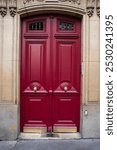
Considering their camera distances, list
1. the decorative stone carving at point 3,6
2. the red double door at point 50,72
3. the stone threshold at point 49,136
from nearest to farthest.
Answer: the decorative stone carving at point 3,6 → the stone threshold at point 49,136 → the red double door at point 50,72

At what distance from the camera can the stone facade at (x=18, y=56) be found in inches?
290

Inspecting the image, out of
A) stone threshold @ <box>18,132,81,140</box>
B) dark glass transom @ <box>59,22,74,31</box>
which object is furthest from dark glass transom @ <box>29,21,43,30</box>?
stone threshold @ <box>18,132,81,140</box>

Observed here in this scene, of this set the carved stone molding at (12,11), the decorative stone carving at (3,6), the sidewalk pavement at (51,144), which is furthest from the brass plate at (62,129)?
the decorative stone carving at (3,6)

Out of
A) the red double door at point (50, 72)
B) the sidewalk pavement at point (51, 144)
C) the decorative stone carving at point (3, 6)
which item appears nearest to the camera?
the sidewalk pavement at point (51, 144)

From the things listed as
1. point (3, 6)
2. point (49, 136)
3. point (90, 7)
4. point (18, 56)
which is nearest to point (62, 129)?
point (49, 136)

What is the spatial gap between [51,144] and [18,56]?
7.21 feet

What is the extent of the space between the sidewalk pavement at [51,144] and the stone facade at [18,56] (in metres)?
0.25

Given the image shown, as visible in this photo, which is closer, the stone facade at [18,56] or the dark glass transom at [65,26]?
the stone facade at [18,56]

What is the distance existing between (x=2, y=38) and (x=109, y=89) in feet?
18.5

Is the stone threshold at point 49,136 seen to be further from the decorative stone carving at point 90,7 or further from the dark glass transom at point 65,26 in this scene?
the decorative stone carving at point 90,7

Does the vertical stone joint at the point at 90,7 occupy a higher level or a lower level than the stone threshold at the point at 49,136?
higher

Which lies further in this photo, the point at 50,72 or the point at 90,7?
the point at 50,72

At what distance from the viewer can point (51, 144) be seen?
706cm

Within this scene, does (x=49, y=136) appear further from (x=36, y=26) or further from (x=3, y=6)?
(x=3, y=6)
